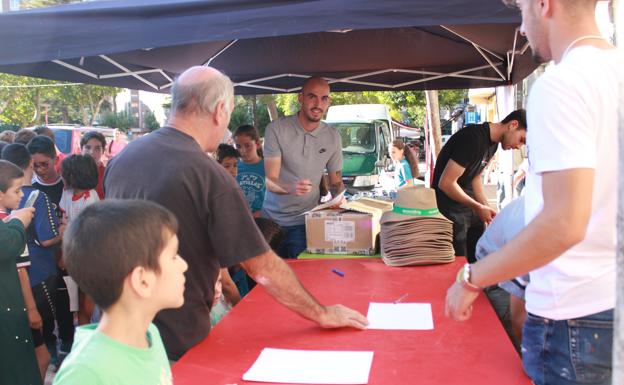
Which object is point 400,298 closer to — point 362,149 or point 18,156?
point 18,156

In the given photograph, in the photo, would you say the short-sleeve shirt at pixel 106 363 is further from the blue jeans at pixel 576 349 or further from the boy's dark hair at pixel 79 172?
the boy's dark hair at pixel 79 172

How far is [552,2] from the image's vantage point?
147cm

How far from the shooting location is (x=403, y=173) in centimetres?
939

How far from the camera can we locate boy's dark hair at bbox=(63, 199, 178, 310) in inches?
51.8

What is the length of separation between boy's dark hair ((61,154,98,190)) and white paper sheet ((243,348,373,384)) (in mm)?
2919

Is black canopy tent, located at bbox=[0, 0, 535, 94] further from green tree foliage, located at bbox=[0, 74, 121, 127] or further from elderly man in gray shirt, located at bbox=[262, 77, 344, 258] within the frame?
green tree foliage, located at bbox=[0, 74, 121, 127]

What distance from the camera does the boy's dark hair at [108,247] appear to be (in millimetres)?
1315

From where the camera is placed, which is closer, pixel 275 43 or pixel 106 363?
pixel 106 363

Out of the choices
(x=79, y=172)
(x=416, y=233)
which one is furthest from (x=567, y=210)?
(x=79, y=172)

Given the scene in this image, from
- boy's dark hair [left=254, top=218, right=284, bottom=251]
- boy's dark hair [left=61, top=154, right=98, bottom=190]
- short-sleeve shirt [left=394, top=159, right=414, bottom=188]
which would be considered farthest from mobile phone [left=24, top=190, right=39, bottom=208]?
short-sleeve shirt [left=394, top=159, right=414, bottom=188]

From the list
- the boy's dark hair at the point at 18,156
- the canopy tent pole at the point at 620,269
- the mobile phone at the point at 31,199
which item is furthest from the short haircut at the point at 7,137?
the canopy tent pole at the point at 620,269

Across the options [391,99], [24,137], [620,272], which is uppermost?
[391,99]

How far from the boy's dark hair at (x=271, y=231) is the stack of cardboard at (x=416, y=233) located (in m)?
0.99

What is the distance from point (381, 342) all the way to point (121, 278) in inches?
40.4
